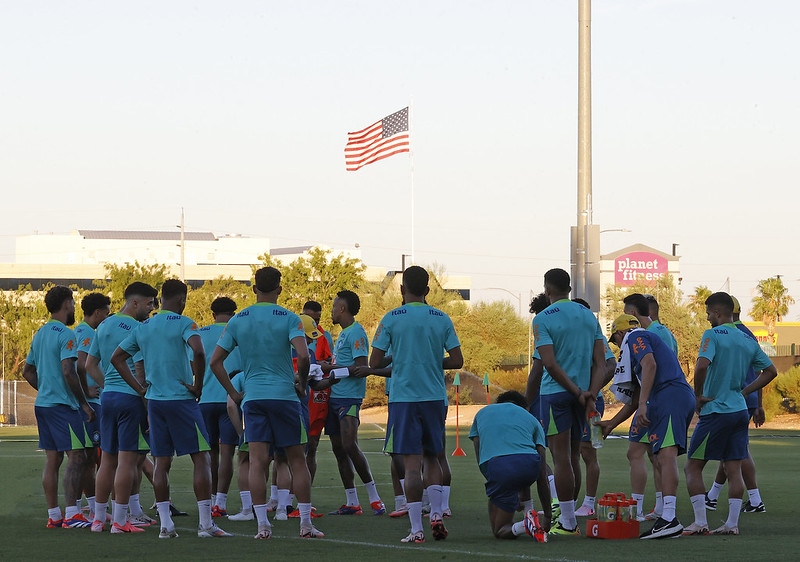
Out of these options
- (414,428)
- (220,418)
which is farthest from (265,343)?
(220,418)

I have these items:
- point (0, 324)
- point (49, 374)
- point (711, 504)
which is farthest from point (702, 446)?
point (0, 324)

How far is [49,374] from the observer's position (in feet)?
36.1

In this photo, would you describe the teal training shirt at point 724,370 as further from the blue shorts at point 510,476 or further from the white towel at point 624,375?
the blue shorts at point 510,476

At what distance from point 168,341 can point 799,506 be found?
6982 millimetres

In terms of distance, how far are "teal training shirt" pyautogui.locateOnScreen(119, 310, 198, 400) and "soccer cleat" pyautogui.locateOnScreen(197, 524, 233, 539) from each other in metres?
1.10

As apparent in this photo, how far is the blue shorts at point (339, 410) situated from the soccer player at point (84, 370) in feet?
7.42

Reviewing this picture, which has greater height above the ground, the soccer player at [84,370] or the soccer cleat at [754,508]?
the soccer player at [84,370]

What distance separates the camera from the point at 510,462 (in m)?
9.48

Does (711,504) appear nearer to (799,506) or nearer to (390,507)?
(799,506)

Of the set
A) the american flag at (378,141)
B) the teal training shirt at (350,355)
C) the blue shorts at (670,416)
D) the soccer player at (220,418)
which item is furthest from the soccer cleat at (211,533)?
the american flag at (378,141)

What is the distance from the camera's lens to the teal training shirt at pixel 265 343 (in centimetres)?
969

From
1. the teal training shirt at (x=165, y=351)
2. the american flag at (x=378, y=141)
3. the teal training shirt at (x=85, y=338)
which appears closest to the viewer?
the teal training shirt at (x=165, y=351)

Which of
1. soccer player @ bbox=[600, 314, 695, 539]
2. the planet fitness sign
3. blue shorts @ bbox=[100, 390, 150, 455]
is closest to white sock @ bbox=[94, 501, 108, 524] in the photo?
blue shorts @ bbox=[100, 390, 150, 455]

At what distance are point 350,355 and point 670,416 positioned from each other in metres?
3.28
